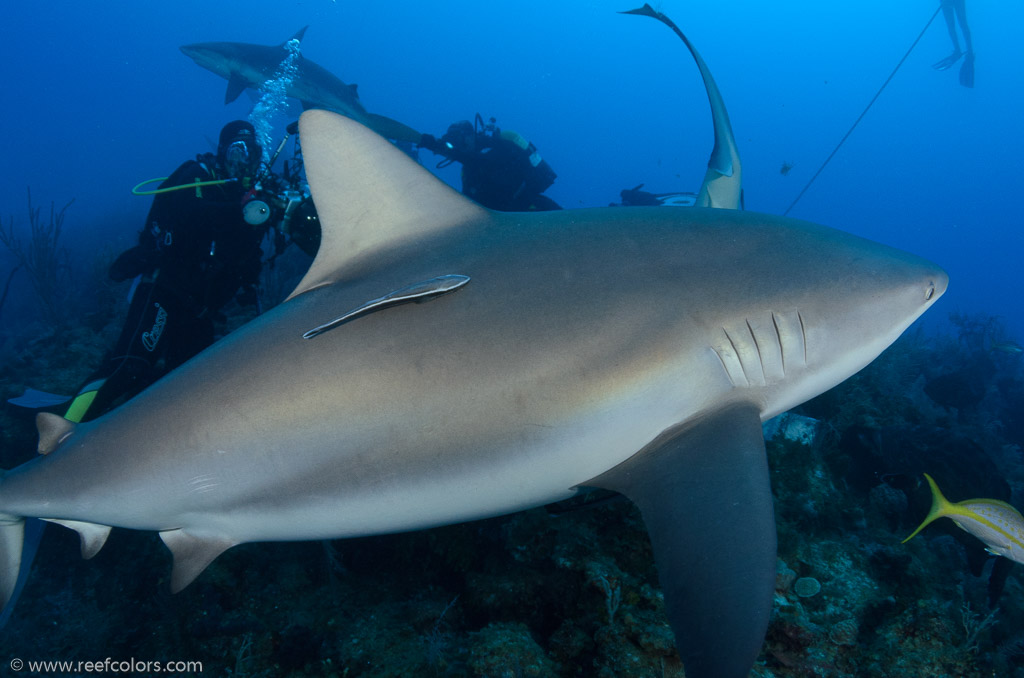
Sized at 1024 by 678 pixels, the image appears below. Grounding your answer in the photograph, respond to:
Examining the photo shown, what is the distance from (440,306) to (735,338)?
46.4 inches

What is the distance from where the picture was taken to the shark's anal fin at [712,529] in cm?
148

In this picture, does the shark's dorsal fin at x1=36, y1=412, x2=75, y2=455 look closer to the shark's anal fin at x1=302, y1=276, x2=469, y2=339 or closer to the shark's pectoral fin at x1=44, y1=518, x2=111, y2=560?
the shark's pectoral fin at x1=44, y1=518, x2=111, y2=560

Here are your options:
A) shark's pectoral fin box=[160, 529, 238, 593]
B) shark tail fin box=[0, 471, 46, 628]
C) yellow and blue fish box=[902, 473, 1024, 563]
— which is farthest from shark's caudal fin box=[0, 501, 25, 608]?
yellow and blue fish box=[902, 473, 1024, 563]

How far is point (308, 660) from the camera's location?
9.28 feet

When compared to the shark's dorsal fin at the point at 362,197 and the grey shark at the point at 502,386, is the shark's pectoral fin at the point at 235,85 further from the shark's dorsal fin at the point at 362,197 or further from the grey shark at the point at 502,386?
the grey shark at the point at 502,386

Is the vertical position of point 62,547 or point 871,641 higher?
point 871,641

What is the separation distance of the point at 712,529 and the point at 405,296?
1.35 m

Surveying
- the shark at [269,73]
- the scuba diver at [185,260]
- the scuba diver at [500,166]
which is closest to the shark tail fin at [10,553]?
the scuba diver at [185,260]

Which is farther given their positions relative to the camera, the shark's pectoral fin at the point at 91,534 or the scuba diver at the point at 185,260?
the scuba diver at the point at 185,260

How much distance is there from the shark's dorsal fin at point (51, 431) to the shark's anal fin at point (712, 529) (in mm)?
2446

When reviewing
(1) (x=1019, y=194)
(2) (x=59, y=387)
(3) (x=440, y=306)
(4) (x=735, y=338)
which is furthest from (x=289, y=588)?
(1) (x=1019, y=194)

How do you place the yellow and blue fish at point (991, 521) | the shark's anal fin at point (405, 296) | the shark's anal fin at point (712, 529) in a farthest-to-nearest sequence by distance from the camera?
the yellow and blue fish at point (991, 521) → the shark's anal fin at point (405, 296) → the shark's anal fin at point (712, 529)

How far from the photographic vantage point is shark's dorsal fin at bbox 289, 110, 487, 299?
2123 millimetres

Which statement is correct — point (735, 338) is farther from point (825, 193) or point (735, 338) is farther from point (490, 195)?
point (825, 193)
